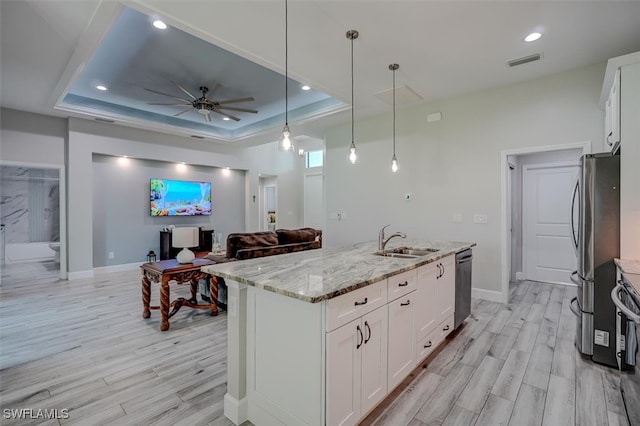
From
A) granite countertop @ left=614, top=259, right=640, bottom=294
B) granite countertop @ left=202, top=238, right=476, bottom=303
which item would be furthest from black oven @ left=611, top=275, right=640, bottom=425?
granite countertop @ left=202, top=238, right=476, bottom=303

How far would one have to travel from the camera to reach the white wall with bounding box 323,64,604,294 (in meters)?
3.63

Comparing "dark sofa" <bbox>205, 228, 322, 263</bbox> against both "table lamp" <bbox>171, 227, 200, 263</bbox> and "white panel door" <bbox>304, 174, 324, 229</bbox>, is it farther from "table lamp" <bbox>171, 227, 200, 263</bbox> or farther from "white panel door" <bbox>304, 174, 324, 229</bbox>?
"white panel door" <bbox>304, 174, 324, 229</bbox>

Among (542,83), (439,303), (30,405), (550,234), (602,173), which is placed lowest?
(30,405)

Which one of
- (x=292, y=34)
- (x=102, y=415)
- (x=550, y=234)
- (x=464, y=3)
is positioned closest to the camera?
(x=102, y=415)

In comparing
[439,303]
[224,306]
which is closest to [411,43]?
[439,303]

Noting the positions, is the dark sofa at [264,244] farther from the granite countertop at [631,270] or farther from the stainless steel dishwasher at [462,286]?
the granite countertop at [631,270]

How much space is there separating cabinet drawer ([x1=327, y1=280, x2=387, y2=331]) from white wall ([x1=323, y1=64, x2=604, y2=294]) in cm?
311

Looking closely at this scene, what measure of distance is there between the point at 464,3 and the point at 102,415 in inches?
159

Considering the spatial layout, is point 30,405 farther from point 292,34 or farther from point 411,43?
point 411,43

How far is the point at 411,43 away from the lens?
9.88 feet

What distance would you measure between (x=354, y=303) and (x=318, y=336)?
11.0 inches

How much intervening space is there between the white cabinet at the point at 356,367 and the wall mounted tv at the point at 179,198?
21.1 ft

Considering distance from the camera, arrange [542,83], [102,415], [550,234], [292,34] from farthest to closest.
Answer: [550,234], [542,83], [292,34], [102,415]

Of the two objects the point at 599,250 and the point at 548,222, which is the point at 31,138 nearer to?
the point at 599,250
